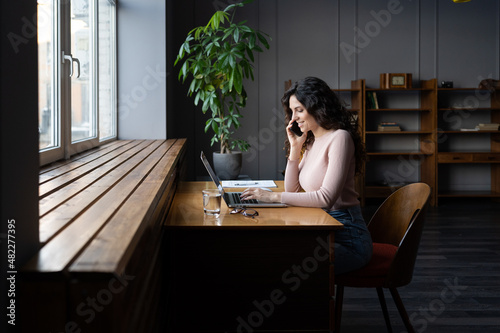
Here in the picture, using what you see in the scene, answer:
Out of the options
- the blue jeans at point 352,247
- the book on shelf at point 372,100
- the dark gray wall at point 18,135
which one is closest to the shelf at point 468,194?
the book on shelf at point 372,100

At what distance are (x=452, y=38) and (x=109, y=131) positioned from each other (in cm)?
526

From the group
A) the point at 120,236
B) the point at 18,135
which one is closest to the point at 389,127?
the point at 120,236

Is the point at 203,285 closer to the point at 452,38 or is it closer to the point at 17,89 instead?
the point at 17,89

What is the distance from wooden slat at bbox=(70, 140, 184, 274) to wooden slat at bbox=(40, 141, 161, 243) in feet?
0.36

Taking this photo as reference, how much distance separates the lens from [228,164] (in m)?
5.47

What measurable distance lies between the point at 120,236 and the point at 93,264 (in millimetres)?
170

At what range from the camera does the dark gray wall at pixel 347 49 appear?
712 cm

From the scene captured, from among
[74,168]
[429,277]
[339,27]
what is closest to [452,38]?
[339,27]

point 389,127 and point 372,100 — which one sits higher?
point 372,100

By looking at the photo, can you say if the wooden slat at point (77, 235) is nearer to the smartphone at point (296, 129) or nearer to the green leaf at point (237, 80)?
the smartphone at point (296, 129)

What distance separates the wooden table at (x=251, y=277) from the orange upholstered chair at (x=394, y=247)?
0.82 ft

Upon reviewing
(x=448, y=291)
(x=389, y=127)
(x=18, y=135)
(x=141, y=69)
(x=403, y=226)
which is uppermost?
(x=141, y=69)

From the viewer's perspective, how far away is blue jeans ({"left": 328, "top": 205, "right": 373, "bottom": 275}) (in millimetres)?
2162

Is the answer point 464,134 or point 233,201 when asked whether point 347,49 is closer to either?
point 464,134
